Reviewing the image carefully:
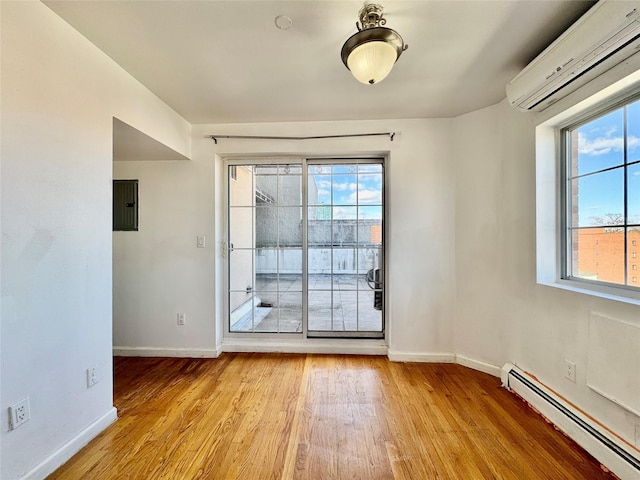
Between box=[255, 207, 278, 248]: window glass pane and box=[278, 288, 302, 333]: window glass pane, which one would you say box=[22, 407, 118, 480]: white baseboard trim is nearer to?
box=[278, 288, 302, 333]: window glass pane

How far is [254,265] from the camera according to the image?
3.10 metres

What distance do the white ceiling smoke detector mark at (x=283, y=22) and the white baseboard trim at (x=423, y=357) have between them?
280 centimetres

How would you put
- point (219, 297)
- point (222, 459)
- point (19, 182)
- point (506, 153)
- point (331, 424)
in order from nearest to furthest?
point (19, 182) → point (222, 459) → point (331, 424) → point (506, 153) → point (219, 297)

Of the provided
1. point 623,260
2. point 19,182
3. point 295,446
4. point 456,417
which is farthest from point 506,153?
point 19,182

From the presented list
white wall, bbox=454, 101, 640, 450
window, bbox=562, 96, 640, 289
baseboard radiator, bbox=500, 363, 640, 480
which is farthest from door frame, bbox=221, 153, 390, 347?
window, bbox=562, 96, 640, 289

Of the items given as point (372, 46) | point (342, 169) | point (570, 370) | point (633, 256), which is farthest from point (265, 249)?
point (633, 256)

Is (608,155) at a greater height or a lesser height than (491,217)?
greater

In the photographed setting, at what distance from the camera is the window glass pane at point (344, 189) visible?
9.83ft

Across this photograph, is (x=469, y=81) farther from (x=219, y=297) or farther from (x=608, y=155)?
(x=219, y=297)

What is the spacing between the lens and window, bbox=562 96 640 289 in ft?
5.13

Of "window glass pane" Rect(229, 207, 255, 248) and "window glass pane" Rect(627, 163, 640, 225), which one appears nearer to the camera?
"window glass pane" Rect(627, 163, 640, 225)

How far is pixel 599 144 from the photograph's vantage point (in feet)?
5.75

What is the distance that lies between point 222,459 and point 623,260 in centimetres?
257

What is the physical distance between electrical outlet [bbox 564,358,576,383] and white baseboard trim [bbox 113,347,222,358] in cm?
292
